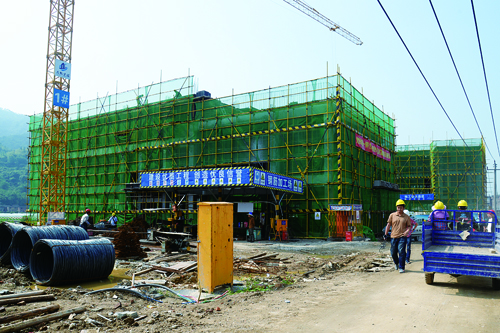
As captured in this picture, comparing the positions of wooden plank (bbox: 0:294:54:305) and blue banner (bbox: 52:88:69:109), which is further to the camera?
blue banner (bbox: 52:88:69:109)

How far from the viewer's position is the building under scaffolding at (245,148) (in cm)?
2570

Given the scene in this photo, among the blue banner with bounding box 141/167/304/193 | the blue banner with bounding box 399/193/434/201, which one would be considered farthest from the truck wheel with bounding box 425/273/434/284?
the blue banner with bounding box 399/193/434/201

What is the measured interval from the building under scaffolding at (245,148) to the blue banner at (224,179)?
108 cm

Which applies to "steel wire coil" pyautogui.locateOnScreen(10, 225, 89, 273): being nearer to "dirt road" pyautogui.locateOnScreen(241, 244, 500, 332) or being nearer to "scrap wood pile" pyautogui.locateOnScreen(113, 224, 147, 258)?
"scrap wood pile" pyautogui.locateOnScreen(113, 224, 147, 258)

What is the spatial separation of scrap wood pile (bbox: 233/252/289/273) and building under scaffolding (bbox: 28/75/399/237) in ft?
31.2

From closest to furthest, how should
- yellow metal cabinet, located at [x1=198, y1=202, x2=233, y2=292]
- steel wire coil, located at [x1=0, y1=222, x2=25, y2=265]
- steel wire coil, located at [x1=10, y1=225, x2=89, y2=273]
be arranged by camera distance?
yellow metal cabinet, located at [x1=198, y1=202, x2=233, y2=292] → steel wire coil, located at [x1=10, y1=225, x2=89, y2=273] → steel wire coil, located at [x1=0, y1=222, x2=25, y2=265]

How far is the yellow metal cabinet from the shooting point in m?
7.67

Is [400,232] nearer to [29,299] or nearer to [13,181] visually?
[29,299]

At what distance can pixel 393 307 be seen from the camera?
248 inches

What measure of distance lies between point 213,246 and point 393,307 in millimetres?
3478

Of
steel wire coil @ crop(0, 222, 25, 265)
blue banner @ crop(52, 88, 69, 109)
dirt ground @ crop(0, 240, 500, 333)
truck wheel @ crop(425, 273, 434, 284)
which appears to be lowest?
dirt ground @ crop(0, 240, 500, 333)

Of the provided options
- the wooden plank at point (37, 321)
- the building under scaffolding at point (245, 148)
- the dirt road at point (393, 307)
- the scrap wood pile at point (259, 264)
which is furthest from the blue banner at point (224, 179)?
the wooden plank at point (37, 321)

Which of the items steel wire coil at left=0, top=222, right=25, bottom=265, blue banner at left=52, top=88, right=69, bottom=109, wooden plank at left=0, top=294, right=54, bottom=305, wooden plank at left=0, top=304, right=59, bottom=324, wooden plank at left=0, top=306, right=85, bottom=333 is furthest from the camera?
blue banner at left=52, top=88, right=69, bottom=109

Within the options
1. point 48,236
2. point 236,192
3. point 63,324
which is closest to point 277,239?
point 236,192
